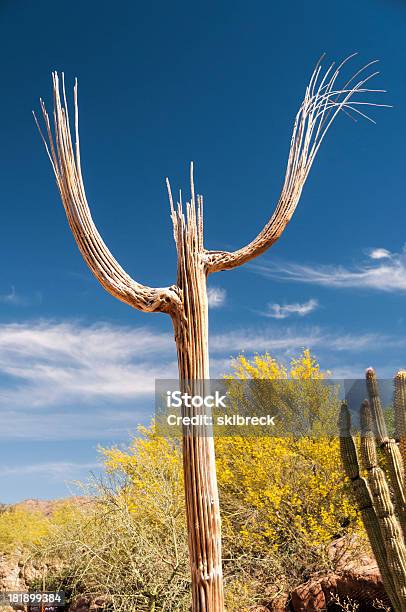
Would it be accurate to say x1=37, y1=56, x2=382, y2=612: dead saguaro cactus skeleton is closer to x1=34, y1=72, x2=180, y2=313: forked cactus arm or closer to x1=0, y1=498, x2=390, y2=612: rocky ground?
x1=34, y1=72, x2=180, y2=313: forked cactus arm

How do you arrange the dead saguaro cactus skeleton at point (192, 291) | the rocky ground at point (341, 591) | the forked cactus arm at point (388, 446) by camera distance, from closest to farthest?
the dead saguaro cactus skeleton at point (192, 291) < the forked cactus arm at point (388, 446) < the rocky ground at point (341, 591)

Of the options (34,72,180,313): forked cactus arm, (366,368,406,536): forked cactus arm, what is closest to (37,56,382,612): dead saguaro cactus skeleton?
(34,72,180,313): forked cactus arm

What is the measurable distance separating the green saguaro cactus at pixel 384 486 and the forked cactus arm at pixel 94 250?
3.51 m

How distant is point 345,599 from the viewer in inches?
300

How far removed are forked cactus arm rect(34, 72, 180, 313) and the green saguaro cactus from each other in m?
3.51

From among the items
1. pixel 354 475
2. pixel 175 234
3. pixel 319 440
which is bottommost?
pixel 354 475

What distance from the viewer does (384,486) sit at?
6.34m

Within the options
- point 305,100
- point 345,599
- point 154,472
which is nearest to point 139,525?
point 154,472

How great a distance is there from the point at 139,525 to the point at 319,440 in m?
3.70

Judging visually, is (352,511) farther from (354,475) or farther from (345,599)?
(354,475)

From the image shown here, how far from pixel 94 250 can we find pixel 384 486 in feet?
14.2

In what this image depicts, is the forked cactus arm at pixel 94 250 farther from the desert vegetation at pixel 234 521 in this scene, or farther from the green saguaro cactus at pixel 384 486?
the desert vegetation at pixel 234 521

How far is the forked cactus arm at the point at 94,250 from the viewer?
3775 millimetres

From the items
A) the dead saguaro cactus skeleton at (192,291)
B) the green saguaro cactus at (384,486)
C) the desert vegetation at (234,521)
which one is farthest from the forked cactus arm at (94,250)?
the desert vegetation at (234,521)
